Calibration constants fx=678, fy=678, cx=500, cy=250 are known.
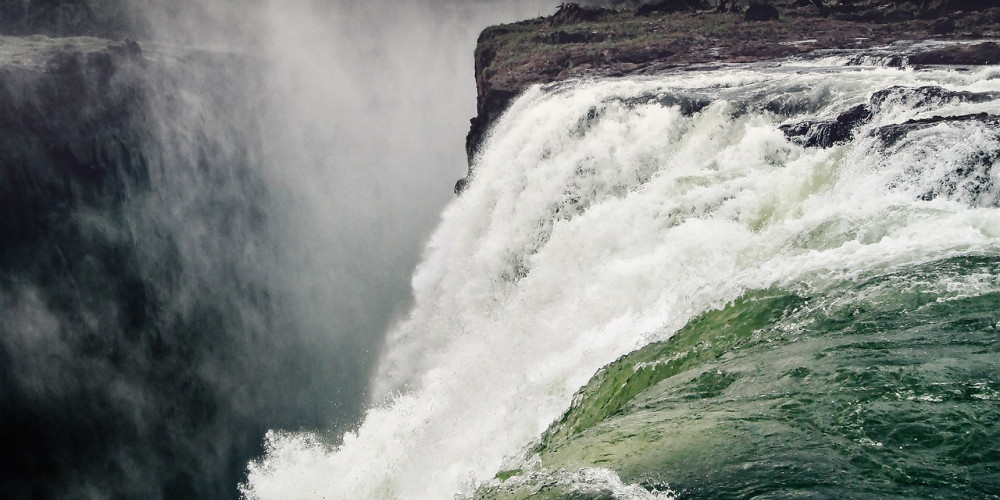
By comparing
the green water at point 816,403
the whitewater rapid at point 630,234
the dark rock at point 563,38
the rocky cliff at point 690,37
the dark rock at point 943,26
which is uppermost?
the dark rock at point 563,38

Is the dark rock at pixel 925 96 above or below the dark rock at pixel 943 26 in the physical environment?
below

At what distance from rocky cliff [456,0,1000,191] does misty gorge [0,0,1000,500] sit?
0.76ft

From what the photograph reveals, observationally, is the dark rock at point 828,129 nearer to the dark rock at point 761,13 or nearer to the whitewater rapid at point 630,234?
the whitewater rapid at point 630,234

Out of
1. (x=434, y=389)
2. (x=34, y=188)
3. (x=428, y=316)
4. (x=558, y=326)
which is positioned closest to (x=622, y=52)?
(x=428, y=316)

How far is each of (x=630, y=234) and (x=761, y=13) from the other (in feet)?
104

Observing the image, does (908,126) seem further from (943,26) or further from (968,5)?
(968,5)

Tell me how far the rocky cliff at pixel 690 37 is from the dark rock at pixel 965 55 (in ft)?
23.6

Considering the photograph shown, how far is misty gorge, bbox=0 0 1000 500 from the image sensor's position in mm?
6160

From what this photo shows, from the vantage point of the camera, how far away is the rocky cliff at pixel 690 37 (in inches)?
1202

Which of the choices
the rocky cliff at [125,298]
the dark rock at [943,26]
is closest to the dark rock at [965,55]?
the dark rock at [943,26]

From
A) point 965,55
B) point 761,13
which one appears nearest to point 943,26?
point 761,13

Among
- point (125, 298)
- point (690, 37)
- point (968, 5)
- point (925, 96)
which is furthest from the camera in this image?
point (690, 37)

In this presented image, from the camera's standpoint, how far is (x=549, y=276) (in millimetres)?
14430

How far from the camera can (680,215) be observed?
11.8 m
